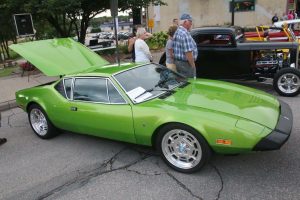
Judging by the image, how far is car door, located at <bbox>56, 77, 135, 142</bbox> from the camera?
4176mm

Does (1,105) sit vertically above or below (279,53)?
below

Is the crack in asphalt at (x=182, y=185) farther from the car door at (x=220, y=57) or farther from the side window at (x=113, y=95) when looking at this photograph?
the car door at (x=220, y=57)

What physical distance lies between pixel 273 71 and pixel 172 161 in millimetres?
4531

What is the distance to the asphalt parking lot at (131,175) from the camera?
11.5 ft

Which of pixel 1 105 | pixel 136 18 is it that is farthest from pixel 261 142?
pixel 136 18

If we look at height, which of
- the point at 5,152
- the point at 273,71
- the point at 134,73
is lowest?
the point at 5,152

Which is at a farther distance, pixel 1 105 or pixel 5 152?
pixel 1 105

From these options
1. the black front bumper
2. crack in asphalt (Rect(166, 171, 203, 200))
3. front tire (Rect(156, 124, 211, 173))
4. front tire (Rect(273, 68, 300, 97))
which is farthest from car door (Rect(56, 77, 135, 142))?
front tire (Rect(273, 68, 300, 97))

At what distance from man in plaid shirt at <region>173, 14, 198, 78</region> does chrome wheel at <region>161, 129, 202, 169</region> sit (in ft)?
8.19

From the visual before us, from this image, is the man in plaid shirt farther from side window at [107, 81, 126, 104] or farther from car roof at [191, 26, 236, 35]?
Answer: side window at [107, 81, 126, 104]

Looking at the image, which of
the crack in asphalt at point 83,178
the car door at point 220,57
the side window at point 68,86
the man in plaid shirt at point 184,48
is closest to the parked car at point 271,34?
the car door at point 220,57

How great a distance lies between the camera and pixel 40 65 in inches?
203

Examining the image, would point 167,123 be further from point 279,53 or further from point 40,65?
point 279,53

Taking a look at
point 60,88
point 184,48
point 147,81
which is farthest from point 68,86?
point 184,48
